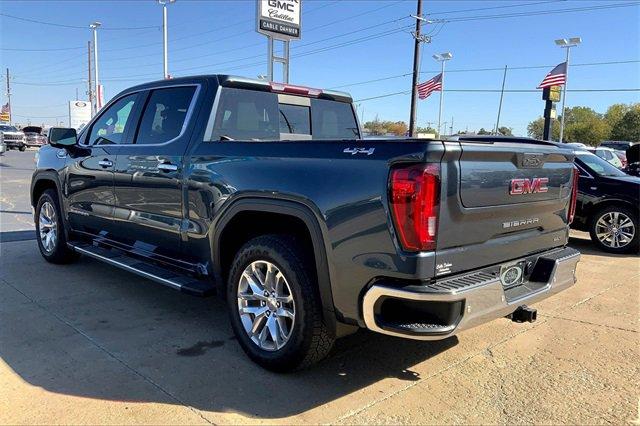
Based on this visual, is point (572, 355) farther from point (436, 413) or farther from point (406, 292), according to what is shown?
point (406, 292)

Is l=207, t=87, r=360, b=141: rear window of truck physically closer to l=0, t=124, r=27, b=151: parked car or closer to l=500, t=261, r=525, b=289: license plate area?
l=500, t=261, r=525, b=289: license plate area

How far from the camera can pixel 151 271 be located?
14.4 ft

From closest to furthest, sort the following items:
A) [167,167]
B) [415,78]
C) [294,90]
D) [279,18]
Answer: [167,167], [294,90], [279,18], [415,78]

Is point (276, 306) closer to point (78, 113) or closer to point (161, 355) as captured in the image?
point (161, 355)

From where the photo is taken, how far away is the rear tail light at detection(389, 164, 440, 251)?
2713 millimetres

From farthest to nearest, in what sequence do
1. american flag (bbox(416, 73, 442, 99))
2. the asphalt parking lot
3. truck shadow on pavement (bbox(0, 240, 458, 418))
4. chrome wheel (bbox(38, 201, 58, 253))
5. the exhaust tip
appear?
1. american flag (bbox(416, 73, 442, 99))
2. chrome wheel (bbox(38, 201, 58, 253))
3. the exhaust tip
4. truck shadow on pavement (bbox(0, 240, 458, 418))
5. the asphalt parking lot

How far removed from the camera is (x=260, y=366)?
3.56 meters

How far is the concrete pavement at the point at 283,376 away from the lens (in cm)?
303

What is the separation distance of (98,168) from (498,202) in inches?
152

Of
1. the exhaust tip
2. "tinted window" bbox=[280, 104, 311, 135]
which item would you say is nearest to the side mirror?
"tinted window" bbox=[280, 104, 311, 135]

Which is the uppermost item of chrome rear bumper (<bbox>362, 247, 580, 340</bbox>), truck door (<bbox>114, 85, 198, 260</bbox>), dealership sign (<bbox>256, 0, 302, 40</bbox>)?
dealership sign (<bbox>256, 0, 302, 40</bbox>)

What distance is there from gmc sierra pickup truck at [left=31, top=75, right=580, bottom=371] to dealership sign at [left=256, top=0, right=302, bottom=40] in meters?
7.98

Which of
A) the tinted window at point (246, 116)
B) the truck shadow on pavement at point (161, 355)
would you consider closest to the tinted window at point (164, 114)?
the tinted window at point (246, 116)

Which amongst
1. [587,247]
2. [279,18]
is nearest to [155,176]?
[587,247]
